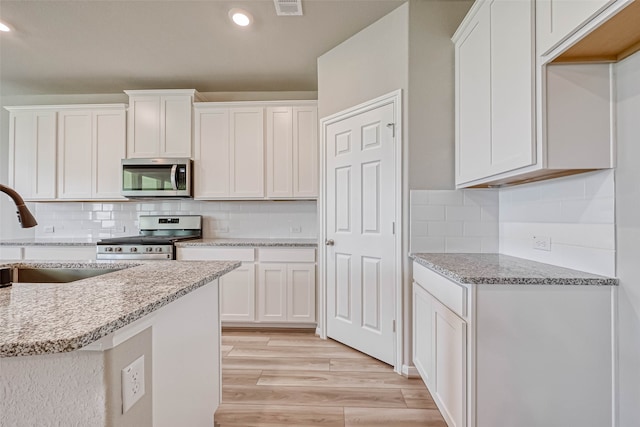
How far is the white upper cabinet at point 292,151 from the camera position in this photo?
3.08m

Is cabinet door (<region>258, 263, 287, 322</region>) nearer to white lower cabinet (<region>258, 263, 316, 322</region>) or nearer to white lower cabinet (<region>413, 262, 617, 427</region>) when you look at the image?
white lower cabinet (<region>258, 263, 316, 322</region>)

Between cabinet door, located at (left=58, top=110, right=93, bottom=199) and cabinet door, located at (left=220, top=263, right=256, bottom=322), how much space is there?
1.91 meters

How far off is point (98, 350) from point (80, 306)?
0.54 ft

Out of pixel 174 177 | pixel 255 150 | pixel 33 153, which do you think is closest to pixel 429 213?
pixel 255 150

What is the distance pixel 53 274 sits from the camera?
144 cm

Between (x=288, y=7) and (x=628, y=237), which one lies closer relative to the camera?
(x=628, y=237)

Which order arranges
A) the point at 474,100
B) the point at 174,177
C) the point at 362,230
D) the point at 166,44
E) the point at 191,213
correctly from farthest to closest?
the point at 191,213, the point at 174,177, the point at 166,44, the point at 362,230, the point at 474,100

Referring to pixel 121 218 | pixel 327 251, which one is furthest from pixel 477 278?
pixel 121 218

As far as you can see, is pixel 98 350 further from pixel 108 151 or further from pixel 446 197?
pixel 108 151

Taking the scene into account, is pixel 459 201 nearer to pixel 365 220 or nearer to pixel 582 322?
pixel 365 220

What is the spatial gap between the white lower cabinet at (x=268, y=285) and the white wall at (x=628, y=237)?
2116 mm

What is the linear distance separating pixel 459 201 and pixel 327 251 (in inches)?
46.5

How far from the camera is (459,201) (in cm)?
205

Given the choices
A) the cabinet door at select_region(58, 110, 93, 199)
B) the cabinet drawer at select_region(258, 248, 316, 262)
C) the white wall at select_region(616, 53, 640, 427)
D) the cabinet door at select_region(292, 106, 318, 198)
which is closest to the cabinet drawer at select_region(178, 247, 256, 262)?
the cabinet drawer at select_region(258, 248, 316, 262)
